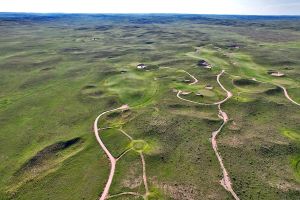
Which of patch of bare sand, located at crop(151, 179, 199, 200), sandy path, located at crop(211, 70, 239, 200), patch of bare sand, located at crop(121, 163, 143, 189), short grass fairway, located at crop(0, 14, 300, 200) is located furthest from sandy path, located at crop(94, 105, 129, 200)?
sandy path, located at crop(211, 70, 239, 200)

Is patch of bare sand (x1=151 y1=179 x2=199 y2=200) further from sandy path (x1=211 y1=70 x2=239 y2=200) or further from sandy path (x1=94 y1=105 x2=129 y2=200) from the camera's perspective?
sandy path (x1=94 y1=105 x2=129 y2=200)

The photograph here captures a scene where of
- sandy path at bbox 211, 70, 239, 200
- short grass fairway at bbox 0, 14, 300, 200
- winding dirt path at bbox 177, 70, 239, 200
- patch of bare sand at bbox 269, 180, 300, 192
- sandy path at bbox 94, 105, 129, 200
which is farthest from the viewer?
short grass fairway at bbox 0, 14, 300, 200

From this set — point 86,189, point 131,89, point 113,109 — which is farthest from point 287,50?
point 86,189

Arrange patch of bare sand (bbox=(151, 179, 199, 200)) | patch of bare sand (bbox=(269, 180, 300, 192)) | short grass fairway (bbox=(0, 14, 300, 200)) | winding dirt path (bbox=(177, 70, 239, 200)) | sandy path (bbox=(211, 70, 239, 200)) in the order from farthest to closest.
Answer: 1. short grass fairway (bbox=(0, 14, 300, 200))
2. winding dirt path (bbox=(177, 70, 239, 200))
3. sandy path (bbox=(211, 70, 239, 200))
4. patch of bare sand (bbox=(269, 180, 300, 192))
5. patch of bare sand (bbox=(151, 179, 199, 200))

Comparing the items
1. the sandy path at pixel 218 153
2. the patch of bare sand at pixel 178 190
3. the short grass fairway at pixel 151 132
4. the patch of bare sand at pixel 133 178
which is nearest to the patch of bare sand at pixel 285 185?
the short grass fairway at pixel 151 132

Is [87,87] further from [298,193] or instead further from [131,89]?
[298,193]

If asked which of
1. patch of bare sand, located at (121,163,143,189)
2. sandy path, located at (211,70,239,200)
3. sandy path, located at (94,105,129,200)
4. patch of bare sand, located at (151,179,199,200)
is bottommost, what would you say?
sandy path, located at (94,105,129,200)

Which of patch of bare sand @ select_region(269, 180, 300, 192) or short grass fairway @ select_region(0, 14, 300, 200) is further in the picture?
short grass fairway @ select_region(0, 14, 300, 200)

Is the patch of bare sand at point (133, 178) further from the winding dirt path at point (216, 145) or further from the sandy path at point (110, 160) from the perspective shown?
the winding dirt path at point (216, 145)

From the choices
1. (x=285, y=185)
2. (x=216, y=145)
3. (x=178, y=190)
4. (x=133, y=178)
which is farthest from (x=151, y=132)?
(x=285, y=185)

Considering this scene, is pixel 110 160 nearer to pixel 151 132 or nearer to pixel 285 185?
pixel 151 132
